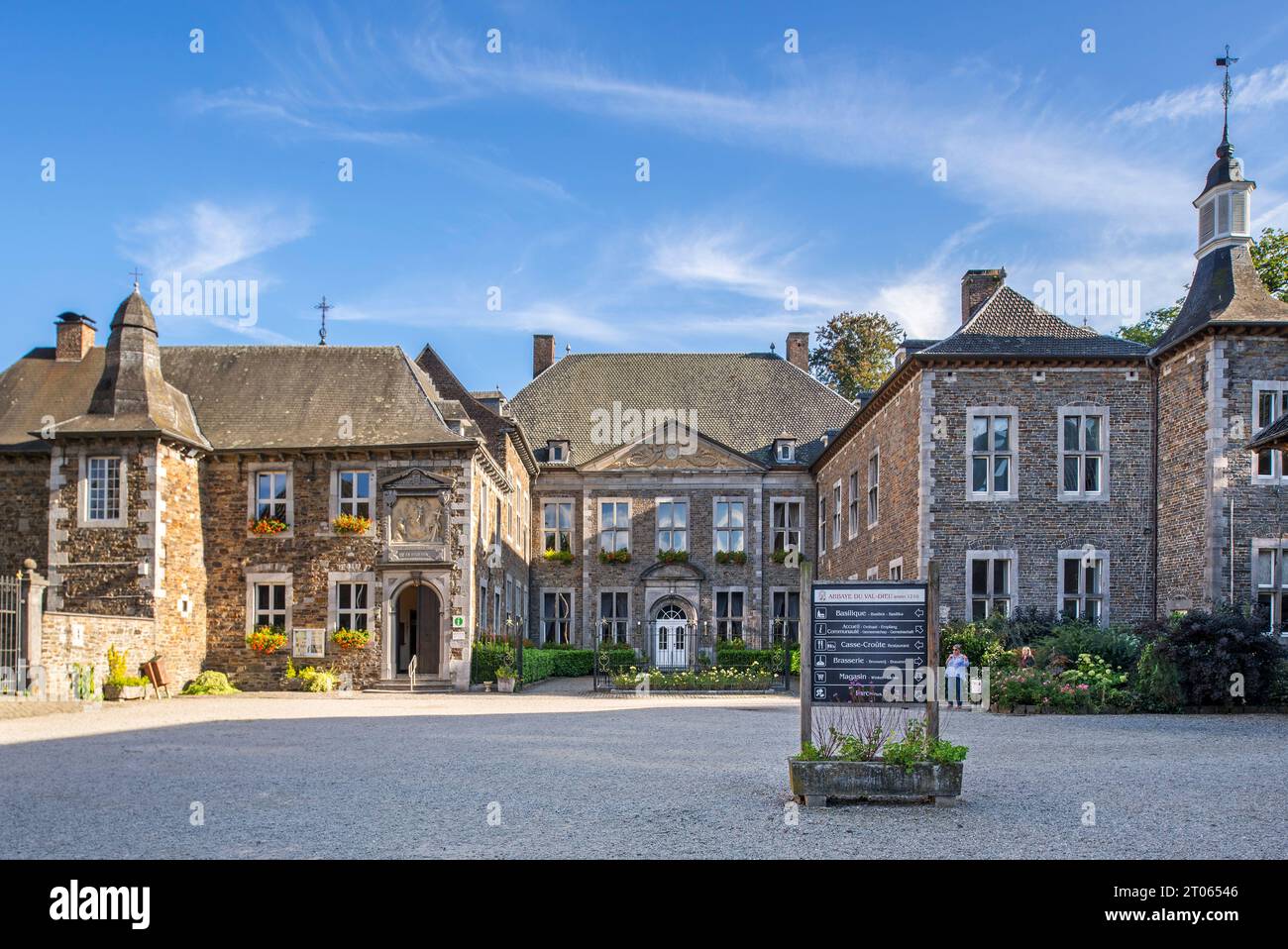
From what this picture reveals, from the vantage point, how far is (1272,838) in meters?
8.24

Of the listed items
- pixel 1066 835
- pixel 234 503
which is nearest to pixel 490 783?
pixel 1066 835

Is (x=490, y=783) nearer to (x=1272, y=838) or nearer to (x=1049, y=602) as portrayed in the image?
(x=1272, y=838)

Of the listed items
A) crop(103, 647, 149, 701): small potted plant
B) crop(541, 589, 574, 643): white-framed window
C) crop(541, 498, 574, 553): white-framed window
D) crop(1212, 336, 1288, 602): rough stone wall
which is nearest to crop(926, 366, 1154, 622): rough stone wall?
crop(1212, 336, 1288, 602): rough stone wall

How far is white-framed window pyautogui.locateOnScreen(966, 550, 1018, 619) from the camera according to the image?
82.2 feet

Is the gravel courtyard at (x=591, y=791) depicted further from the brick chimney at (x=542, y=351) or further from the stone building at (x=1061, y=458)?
the brick chimney at (x=542, y=351)

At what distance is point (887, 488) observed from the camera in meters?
29.0

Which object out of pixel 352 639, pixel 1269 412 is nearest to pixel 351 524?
pixel 352 639

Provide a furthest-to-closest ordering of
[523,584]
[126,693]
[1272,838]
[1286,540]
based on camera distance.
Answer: [523,584], [126,693], [1286,540], [1272,838]

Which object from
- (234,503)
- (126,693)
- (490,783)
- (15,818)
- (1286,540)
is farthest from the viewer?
(234,503)

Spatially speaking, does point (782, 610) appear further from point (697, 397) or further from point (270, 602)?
point (270, 602)

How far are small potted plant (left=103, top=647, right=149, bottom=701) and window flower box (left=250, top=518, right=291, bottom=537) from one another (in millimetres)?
5174

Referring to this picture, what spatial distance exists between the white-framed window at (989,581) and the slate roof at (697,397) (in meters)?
16.5

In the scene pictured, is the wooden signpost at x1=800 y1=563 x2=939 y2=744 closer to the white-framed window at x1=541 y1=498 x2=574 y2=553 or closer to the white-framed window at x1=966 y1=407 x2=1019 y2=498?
the white-framed window at x1=966 y1=407 x2=1019 y2=498

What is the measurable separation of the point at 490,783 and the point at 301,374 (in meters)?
21.8
